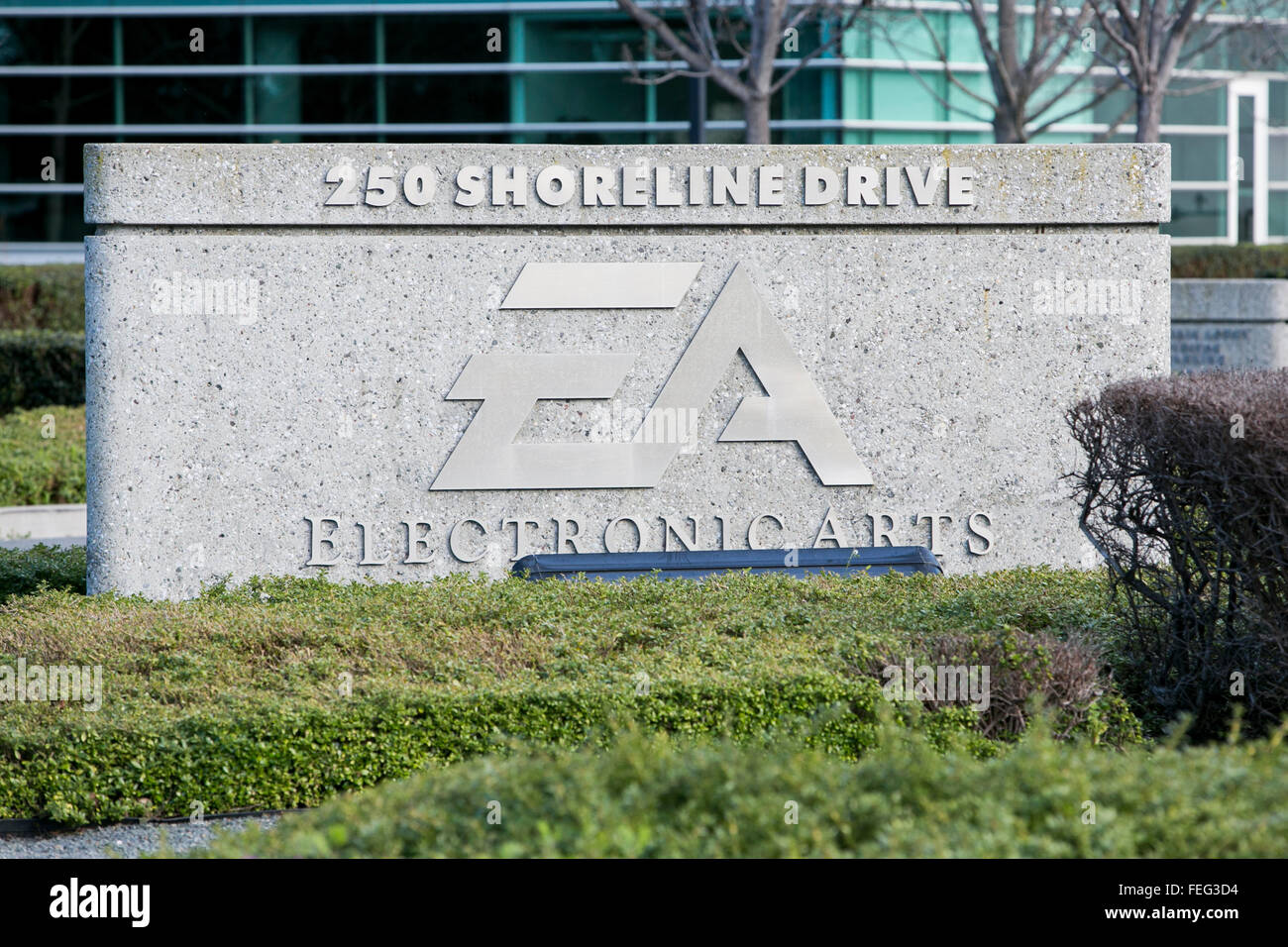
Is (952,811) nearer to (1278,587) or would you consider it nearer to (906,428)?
(1278,587)

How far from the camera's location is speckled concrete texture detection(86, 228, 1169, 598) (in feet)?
23.2

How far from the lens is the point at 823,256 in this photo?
24.5 ft

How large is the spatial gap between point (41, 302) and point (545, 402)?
11629 millimetres

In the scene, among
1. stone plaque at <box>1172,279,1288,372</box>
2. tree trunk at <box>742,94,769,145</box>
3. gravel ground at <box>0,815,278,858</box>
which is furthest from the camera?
tree trunk at <box>742,94,769,145</box>

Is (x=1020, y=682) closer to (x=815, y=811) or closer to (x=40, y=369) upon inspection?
(x=815, y=811)

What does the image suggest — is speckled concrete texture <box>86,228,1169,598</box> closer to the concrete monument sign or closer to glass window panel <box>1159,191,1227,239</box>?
the concrete monument sign

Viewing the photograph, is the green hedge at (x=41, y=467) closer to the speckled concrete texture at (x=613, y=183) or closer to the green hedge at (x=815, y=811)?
the speckled concrete texture at (x=613, y=183)

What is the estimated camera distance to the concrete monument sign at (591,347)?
709cm

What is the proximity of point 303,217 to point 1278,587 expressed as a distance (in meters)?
4.80

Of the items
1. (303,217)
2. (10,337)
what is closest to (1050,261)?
(303,217)

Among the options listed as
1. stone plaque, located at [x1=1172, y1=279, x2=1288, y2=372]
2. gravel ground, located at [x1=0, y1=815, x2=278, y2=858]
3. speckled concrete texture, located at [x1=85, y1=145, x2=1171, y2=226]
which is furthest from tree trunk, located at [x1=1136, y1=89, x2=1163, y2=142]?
gravel ground, located at [x1=0, y1=815, x2=278, y2=858]

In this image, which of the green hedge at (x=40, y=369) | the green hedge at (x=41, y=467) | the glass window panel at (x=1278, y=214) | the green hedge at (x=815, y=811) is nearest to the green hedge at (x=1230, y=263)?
the glass window panel at (x=1278, y=214)

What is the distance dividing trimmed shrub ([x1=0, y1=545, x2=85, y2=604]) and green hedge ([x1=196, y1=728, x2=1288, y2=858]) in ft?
14.5

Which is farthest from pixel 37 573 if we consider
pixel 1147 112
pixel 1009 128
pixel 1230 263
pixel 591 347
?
pixel 1230 263
